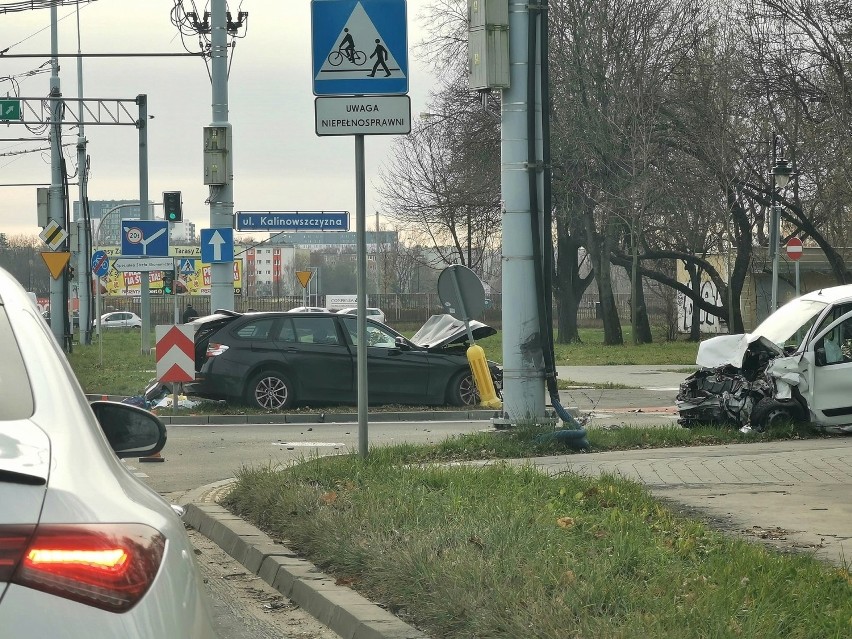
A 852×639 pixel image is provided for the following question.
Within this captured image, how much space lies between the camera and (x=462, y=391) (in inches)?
779

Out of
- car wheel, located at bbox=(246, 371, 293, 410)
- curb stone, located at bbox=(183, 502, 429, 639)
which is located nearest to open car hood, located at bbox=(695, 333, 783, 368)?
car wheel, located at bbox=(246, 371, 293, 410)

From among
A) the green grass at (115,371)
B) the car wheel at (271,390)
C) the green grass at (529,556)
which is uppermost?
the green grass at (529,556)

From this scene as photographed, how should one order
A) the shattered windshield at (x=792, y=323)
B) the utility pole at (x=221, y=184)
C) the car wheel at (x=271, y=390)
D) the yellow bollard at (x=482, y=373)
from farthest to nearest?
the utility pole at (x=221, y=184) < the car wheel at (x=271, y=390) < the yellow bollard at (x=482, y=373) < the shattered windshield at (x=792, y=323)

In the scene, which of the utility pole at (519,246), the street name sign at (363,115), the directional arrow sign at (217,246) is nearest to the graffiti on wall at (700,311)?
the directional arrow sign at (217,246)

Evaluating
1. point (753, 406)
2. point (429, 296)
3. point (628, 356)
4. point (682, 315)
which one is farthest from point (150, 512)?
point (429, 296)

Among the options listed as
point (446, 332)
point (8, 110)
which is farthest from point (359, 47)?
point (8, 110)

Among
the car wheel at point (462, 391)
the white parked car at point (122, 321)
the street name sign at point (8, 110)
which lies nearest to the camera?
the car wheel at point (462, 391)

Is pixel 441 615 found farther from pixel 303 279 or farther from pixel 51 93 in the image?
pixel 303 279

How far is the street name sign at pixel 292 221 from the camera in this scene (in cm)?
2466

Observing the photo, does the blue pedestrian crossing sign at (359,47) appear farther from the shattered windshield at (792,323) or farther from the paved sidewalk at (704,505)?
the shattered windshield at (792,323)

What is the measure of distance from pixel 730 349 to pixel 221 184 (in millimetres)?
9571

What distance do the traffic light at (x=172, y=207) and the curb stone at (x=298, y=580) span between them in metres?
20.8

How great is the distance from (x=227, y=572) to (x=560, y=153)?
114 ft

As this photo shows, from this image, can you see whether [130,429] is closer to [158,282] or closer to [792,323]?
[792,323]
